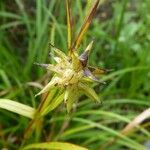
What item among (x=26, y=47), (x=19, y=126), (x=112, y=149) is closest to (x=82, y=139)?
(x=112, y=149)

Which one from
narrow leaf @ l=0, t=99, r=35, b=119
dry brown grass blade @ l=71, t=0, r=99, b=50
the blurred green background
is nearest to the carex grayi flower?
dry brown grass blade @ l=71, t=0, r=99, b=50

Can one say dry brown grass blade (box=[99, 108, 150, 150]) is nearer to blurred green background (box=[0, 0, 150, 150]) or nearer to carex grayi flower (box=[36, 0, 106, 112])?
blurred green background (box=[0, 0, 150, 150])

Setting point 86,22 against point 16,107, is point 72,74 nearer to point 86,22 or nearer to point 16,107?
point 86,22

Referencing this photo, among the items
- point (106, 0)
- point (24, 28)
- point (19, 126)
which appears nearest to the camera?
point (19, 126)

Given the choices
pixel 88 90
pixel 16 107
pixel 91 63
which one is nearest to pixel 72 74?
pixel 88 90

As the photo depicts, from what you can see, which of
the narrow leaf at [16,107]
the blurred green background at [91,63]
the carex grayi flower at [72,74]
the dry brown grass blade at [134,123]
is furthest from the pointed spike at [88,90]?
the blurred green background at [91,63]

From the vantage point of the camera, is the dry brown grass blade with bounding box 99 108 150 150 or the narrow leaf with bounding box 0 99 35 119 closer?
the narrow leaf with bounding box 0 99 35 119

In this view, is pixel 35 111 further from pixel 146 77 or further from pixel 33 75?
pixel 146 77

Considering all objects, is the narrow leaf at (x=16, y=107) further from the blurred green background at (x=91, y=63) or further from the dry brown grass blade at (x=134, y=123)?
the blurred green background at (x=91, y=63)
